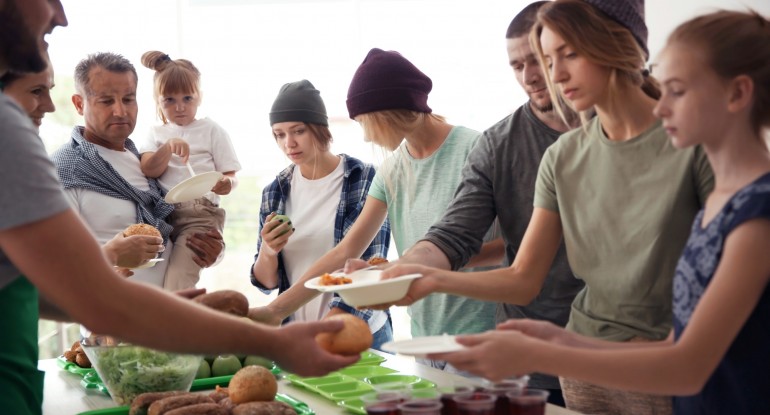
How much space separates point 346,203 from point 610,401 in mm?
A: 1567

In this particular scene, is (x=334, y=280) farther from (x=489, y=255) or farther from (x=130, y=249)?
(x=130, y=249)

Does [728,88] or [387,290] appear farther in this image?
[387,290]

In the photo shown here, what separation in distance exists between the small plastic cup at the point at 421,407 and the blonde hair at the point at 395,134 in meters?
1.34

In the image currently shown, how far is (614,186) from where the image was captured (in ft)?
6.13

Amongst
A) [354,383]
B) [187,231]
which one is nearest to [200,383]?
[354,383]

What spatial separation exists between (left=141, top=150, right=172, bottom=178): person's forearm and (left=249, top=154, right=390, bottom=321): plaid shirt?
41cm

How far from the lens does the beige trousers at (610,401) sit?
1.74 m

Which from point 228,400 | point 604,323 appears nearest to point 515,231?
point 604,323

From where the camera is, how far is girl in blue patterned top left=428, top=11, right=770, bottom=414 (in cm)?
137

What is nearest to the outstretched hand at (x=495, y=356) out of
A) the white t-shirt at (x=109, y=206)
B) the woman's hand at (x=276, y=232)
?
the woman's hand at (x=276, y=232)

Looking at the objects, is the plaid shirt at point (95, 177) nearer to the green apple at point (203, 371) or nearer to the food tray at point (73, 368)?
the food tray at point (73, 368)

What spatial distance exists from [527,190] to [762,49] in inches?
37.9

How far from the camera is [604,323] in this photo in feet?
6.06

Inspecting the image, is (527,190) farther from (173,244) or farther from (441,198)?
(173,244)
